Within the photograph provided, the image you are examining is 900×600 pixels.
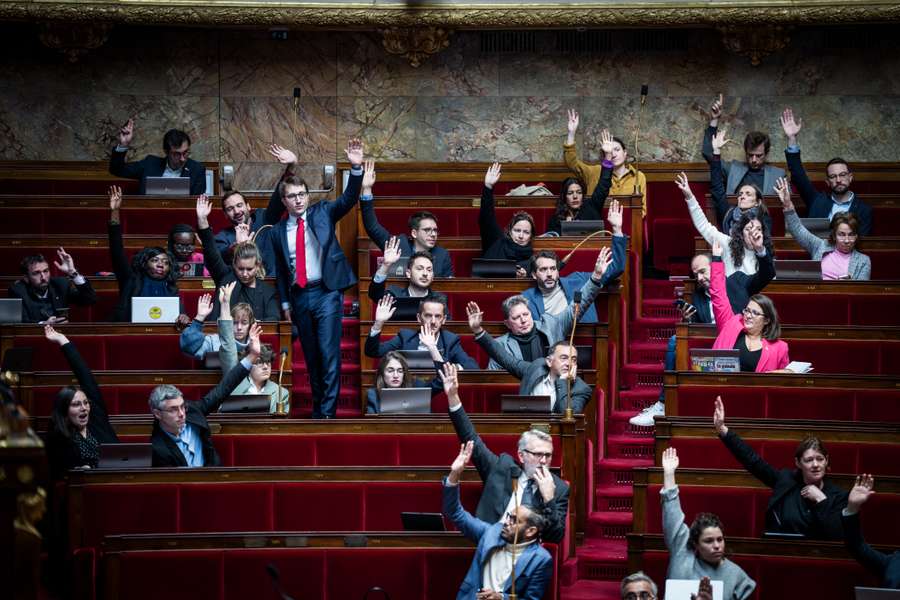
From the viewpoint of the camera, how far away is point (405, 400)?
593 centimetres

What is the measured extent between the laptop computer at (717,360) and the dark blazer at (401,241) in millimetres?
1327

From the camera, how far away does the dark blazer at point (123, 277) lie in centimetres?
695

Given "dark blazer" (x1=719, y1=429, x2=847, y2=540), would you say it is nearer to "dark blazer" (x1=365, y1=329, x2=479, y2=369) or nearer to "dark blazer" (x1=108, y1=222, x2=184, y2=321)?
"dark blazer" (x1=365, y1=329, x2=479, y2=369)

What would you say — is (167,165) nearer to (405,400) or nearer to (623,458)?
(405,400)

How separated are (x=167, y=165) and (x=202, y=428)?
2.82 meters

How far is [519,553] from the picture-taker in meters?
4.83

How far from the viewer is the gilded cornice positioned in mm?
8570

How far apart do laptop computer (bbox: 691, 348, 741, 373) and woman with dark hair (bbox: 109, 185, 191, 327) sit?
6.75 ft

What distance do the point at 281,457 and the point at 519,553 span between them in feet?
4.10

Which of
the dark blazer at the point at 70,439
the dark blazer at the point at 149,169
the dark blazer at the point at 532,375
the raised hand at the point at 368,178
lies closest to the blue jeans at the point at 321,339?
the dark blazer at the point at 532,375

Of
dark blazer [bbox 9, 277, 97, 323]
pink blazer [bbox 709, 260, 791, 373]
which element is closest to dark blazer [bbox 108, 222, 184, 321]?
dark blazer [bbox 9, 277, 97, 323]

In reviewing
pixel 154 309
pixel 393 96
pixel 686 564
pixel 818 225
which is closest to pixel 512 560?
pixel 686 564

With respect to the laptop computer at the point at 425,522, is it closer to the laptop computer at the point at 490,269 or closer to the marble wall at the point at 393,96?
the laptop computer at the point at 490,269

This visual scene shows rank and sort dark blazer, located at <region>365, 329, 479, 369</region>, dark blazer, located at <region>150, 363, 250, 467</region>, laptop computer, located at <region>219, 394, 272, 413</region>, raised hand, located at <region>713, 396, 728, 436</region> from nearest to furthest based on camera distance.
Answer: raised hand, located at <region>713, 396, 728, 436</region>
dark blazer, located at <region>150, 363, 250, 467</region>
laptop computer, located at <region>219, 394, 272, 413</region>
dark blazer, located at <region>365, 329, 479, 369</region>
